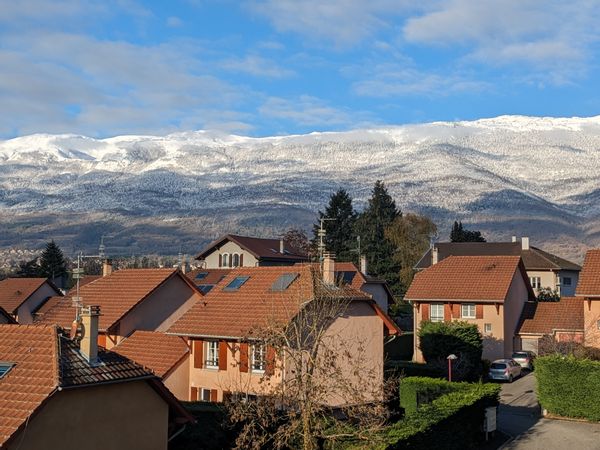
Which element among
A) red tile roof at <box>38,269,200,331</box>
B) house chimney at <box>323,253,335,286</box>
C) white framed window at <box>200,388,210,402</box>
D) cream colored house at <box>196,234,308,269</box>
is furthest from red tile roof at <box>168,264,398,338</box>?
cream colored house at <box>196,234,308,269</box>

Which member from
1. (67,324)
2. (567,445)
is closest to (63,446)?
(567,445)

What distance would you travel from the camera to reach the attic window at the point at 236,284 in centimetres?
3416

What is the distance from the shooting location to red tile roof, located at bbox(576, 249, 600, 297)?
4008cm

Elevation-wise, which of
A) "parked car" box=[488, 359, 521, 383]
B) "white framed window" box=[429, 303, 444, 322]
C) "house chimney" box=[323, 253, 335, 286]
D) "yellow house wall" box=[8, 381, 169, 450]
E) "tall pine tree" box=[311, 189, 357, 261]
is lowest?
"parked car" box=[488, 359, 521, 383]

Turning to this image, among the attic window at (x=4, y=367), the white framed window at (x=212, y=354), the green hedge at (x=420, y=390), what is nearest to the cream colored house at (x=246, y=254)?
the white framed window at (x=212, y=354)

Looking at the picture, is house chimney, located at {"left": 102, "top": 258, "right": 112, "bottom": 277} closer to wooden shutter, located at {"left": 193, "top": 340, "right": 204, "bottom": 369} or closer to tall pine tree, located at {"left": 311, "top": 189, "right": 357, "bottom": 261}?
→ wooden shutter, located at {"left": 193, "top": 340, "right": 204, "bottom": 369}

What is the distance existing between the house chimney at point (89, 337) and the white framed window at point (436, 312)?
34.4m

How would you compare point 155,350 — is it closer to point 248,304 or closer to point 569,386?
point 248,304

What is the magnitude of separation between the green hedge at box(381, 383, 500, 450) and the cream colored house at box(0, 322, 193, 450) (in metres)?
5.80

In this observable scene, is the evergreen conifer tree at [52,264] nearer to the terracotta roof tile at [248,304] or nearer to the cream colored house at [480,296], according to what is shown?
the cream colored house at [480,296]

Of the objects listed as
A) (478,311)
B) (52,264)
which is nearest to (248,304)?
(478,311)

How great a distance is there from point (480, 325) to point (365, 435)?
3099cm

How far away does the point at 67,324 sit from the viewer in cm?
3600

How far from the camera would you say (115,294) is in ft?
122
